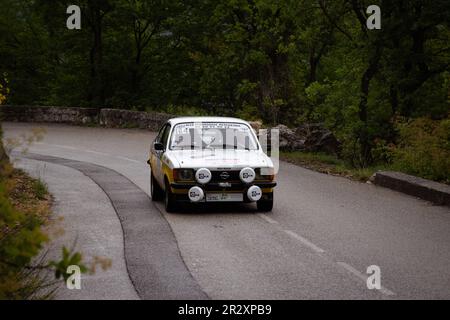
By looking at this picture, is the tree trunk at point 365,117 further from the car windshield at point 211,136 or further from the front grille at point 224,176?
the front grille at point 224,176

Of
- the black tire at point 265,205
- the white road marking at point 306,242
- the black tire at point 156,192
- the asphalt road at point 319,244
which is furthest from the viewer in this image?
the black tire at point 156,192

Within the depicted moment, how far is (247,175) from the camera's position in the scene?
1284cm

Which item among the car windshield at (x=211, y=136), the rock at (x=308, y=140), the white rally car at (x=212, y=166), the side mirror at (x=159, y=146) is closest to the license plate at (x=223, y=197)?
the white rally car at (x=212, y=166)

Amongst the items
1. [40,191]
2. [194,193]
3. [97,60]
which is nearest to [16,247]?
[194,193]

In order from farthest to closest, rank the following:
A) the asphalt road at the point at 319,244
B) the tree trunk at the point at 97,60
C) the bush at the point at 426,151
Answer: the tree trunk at the point at 97,60, the bush at the point at 426,151, the asphalt road at the point at 319,244

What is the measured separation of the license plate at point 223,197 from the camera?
1281 cm

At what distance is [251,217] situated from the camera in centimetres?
1273

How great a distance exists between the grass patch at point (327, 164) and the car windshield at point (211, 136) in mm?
5091

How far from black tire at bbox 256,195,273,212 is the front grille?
0.70 m

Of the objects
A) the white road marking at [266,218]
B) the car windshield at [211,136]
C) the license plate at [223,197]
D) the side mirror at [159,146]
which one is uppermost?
the car windshield at [211,136]

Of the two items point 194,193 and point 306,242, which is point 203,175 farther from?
point 306,242

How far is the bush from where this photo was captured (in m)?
17.1

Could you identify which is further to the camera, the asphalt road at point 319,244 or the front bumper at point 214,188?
the front bumper at point 214,188

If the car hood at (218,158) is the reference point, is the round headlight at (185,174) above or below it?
below
